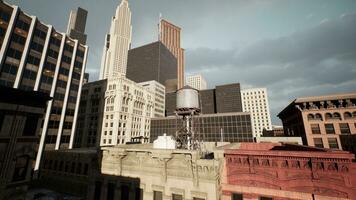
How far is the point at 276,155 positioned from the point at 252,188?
3.70 metres

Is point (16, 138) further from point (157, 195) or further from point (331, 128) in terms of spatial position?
point (331, 128)

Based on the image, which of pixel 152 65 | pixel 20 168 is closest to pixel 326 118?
pixel 20 168

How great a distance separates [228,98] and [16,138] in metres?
138

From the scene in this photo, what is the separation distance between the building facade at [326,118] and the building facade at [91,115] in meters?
75.4

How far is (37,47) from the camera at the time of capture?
144 feet

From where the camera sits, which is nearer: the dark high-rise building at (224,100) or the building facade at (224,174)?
the building facade at (224,174)

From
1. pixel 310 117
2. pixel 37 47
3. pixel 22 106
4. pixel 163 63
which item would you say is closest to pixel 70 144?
pixel 37 47

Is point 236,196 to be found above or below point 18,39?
below

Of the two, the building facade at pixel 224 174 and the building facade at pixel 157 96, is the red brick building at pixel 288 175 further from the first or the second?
the building facade at pixel 157 96

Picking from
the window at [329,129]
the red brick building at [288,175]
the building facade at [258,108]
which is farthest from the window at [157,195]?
the building facade at [258,108]

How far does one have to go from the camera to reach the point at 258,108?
161125 millimetres

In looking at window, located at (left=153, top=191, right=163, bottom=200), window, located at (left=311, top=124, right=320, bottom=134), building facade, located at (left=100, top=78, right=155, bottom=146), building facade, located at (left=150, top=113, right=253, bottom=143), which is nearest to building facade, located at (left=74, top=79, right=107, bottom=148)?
building facade, located at (left=100, top=78, right=155, bottom=146)

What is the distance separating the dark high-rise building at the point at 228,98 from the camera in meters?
134

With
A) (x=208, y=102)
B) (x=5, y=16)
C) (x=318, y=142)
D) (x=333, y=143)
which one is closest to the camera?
(x=5, y=16)
